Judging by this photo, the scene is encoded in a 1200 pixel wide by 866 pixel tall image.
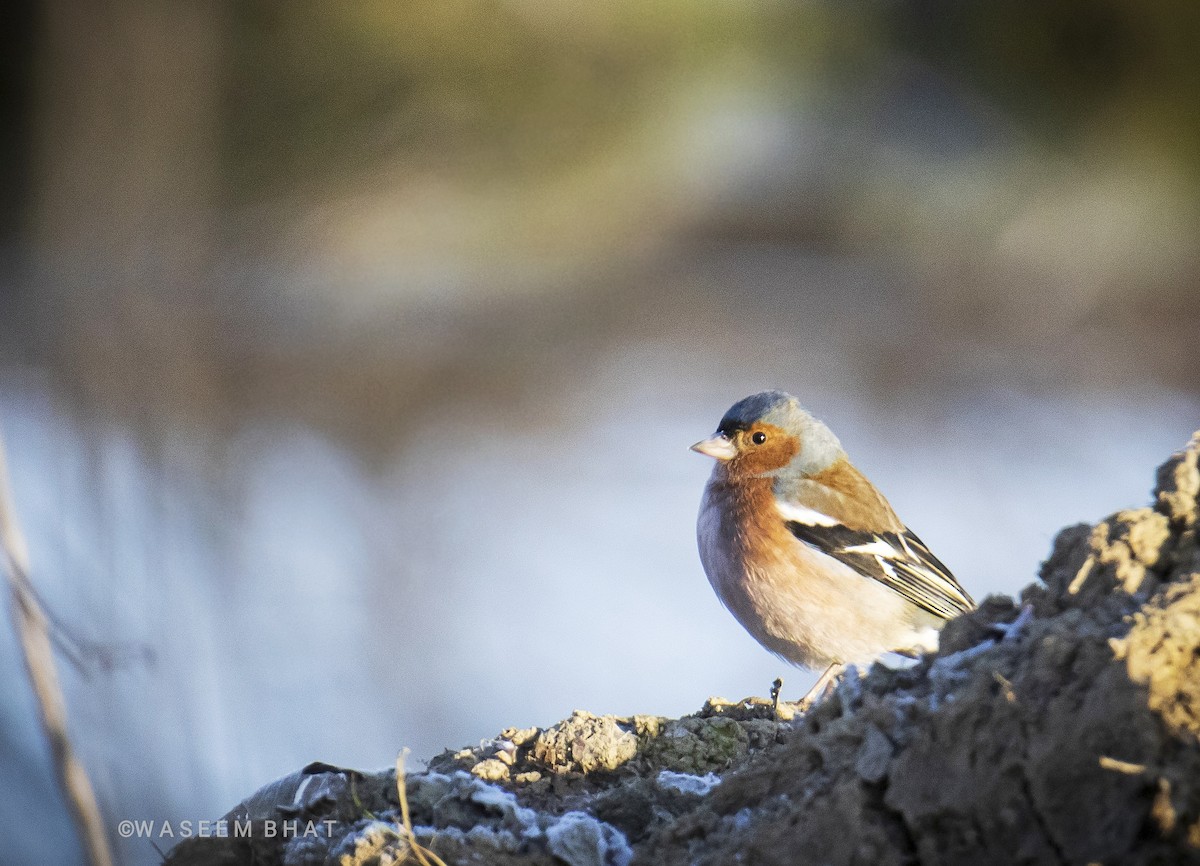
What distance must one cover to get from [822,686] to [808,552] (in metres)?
0.65

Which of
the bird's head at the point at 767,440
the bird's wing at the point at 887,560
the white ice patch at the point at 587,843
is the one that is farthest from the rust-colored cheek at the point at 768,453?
the white ice patch at the point at 587,843

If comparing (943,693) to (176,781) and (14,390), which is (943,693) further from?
(14,390)

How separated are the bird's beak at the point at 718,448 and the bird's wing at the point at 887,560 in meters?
0.35

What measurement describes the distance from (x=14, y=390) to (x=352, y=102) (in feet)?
7.25

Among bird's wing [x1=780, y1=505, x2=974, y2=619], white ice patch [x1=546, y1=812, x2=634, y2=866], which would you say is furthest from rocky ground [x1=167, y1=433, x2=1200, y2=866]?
bird's wing [x1=780, y1=505, x2=974, y2=619]

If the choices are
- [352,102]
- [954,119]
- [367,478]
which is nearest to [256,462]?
[367,478]

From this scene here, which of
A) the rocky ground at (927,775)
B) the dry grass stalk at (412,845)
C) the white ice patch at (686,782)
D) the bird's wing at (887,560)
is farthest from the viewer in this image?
the bird's wing at (887,560)

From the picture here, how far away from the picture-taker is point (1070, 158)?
610 cm

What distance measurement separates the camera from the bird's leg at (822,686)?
3250mm

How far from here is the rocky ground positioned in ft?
4.91

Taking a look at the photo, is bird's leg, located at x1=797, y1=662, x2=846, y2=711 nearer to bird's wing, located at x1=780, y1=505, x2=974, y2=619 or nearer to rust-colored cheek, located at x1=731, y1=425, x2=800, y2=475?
bird's wing, located at x1=780, y1=505, x2=974, y2=619

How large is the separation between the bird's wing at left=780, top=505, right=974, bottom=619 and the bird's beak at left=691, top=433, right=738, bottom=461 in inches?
13.7

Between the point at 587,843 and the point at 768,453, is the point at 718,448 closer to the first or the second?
the point at 768,453

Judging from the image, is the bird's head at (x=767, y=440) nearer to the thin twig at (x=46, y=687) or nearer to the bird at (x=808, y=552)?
the bird at (x=808, y=552)
